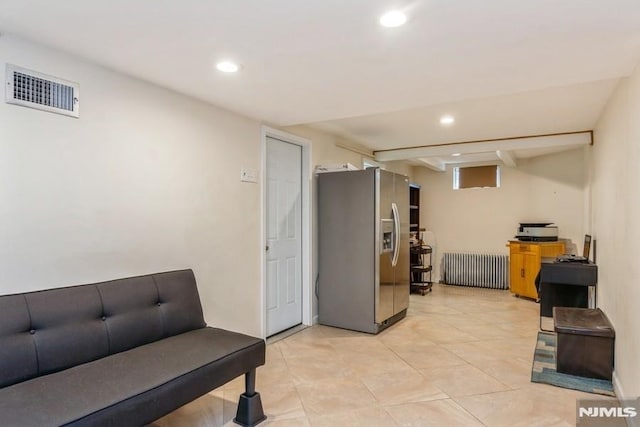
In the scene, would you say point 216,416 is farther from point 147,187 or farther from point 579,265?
point 579,265

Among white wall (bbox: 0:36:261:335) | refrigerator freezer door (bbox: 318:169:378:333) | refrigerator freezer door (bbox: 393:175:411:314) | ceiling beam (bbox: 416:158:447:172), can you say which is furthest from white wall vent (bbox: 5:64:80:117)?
ceiling beam (bbox: 416:158:447:172)

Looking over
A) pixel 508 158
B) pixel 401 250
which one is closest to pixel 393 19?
pixel 401 250

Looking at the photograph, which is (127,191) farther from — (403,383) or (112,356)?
(403,383)

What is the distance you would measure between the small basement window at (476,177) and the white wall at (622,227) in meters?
3.46

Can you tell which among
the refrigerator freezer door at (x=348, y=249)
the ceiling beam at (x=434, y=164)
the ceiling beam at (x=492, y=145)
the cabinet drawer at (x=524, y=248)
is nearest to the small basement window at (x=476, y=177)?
the ceiling beam at (x=434, y=164)

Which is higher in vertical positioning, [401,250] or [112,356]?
[401,250]

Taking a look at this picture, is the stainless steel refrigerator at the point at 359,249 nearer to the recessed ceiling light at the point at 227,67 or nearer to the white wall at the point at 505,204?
the recessed ceiling light at the point at 227,67

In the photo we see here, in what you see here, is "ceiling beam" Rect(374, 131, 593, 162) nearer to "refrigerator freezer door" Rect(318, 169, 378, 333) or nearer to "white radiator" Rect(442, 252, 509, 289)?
"refrigerator freezer door" Rect(318, 169, 378, 333)

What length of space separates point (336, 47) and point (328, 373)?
8.04 feet

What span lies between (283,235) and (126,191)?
1.95m

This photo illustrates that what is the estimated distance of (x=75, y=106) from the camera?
2.25 metres

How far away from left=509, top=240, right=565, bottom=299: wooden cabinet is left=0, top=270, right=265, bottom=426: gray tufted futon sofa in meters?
5.04

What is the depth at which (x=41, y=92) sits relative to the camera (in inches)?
82.9

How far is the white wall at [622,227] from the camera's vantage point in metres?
2.27
